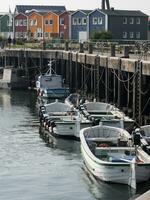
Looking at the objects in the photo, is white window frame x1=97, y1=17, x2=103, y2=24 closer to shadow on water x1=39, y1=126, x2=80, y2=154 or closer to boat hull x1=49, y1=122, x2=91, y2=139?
shadow on water x1=39, y1=126, x2=80, y2=154

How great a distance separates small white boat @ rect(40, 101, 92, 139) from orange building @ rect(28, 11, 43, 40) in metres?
78.8

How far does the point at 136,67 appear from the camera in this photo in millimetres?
38219

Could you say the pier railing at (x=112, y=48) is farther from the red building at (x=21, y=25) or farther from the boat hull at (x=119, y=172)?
the red building at (x=21, y=25)

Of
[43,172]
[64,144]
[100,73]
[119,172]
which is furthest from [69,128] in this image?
[100,73]

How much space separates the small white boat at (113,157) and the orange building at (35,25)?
3554 inches

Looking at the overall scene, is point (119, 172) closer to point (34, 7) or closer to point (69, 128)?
point (69, 128)

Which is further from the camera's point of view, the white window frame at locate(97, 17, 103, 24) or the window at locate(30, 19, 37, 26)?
the window at locate(30, 19, 37, 26)

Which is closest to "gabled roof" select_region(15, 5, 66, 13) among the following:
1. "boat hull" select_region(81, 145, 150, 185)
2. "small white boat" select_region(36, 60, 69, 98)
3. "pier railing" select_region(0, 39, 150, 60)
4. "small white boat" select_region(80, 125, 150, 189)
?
"pier railing" select_region(0, 39, 150, 60)

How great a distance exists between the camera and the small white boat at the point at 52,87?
58331mm

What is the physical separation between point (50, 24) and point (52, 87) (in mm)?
59821

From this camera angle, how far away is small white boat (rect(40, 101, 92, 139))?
117ft

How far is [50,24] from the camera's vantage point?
392 ft

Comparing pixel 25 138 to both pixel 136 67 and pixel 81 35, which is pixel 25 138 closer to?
pixel 136 67

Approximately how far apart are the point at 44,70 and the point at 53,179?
48602 millimetres
